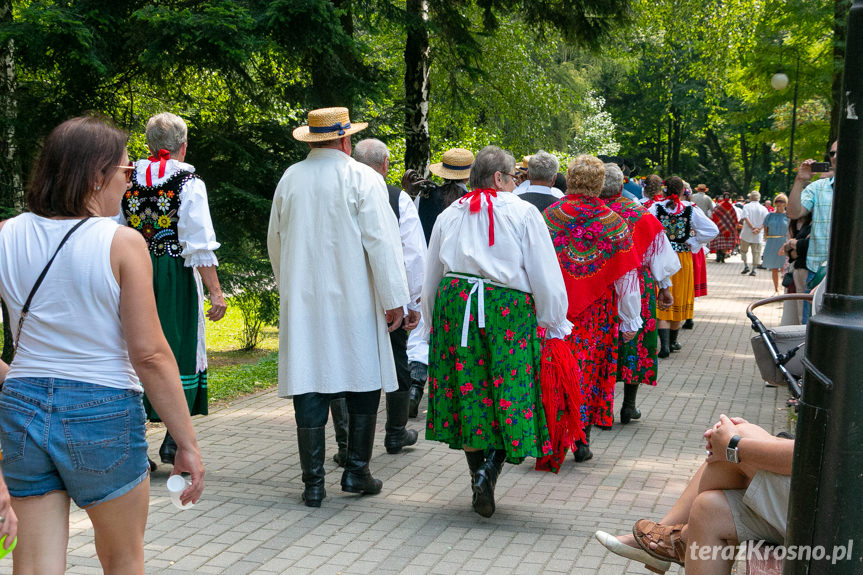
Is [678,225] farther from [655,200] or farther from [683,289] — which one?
[683,289]

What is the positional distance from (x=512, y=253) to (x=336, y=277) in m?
1.01

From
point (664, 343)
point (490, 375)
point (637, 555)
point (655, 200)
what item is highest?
point (655, 200)

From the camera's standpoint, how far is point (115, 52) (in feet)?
30.0

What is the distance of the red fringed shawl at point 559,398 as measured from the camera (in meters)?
5.58

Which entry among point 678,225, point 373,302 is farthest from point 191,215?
point 678,225

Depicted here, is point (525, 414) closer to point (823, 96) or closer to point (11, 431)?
point (11, 431)

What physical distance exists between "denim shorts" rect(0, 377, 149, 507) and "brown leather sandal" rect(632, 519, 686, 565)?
2148 mm

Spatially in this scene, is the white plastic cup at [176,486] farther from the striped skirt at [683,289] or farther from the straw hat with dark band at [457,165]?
the striped skirt at [683,289]

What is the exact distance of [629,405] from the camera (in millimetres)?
8258

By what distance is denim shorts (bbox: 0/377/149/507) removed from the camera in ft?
9.20

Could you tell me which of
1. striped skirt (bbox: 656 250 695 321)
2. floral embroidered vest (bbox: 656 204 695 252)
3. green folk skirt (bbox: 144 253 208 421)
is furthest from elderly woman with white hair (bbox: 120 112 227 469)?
striped skirt (bbox: 656 250 695 321)

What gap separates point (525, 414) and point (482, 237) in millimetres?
983

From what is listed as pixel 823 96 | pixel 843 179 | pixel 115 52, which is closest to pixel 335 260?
pixel 843 179

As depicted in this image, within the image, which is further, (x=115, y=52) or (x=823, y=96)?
(x=823, y=96)
